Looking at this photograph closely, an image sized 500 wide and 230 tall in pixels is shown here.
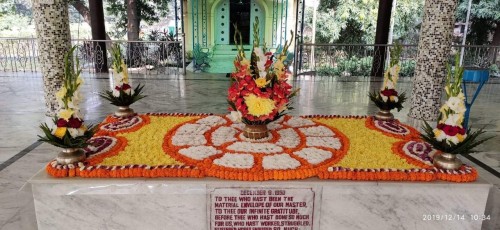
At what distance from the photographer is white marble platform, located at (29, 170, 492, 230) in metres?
2.38

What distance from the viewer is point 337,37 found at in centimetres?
1469

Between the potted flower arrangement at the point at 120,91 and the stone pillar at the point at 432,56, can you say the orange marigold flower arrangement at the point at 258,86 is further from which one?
the stone pillar at the point at 432,56

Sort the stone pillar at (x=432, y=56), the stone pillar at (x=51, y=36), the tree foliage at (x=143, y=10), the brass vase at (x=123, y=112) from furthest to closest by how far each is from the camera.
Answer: the tree foliage at (x=143, y=10) → the stone pillar at (x=432, y=56) → the stone pillar at (x=51, y=36) → the brass vase at (x=123, y=112)

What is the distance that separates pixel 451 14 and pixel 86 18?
11549mm

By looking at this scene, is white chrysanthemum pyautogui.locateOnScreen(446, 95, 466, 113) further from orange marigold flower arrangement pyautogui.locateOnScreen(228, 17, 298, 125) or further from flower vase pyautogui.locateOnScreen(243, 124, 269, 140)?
flower vase pyautogui.locateOnScreen(243, 124, 269, 140)

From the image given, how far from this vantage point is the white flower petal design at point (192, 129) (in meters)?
3.19

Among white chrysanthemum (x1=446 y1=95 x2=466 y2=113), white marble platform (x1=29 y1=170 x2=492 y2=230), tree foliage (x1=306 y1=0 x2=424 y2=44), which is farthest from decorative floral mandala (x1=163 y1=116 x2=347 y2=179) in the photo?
tree foliage (x1=306 y1=0 x2=424 y2=44)

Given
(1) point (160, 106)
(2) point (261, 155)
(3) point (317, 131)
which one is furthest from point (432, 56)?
(1) point (160, 106)

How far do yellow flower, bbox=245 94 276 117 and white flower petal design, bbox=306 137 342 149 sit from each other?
45 centimetres

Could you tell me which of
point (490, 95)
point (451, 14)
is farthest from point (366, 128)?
point (490, 95)

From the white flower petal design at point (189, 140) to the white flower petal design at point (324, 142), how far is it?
81 centimetres

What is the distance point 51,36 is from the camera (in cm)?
466
